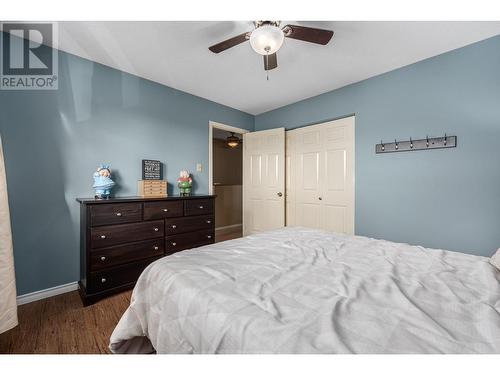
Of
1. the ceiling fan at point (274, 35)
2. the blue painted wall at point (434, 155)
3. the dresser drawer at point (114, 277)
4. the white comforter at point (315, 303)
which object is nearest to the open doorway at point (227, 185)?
the dresser drawer at point (114, 277)

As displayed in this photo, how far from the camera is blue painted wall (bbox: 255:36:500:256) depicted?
203cm

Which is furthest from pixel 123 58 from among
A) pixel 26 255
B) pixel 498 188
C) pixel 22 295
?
pixel 498 188

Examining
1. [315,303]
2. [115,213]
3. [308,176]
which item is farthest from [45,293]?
[308,176]

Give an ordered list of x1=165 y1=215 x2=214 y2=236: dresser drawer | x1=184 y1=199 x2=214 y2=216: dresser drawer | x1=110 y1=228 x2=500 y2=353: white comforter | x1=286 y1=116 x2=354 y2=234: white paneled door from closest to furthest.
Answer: x1=110 y1=228 x2=500 y2=353: white comforter
x1=165 y1=215 x2=214 y2=236: dresser drawer
x1=184 y1=199 x2=214 y2=216: dresser drawer
x1=286 y1=116 x2=354 y2=234: white paneled door

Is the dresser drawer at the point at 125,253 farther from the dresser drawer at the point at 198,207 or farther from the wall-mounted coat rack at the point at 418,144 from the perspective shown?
the wall-mounted coat rack at the point at 418,144

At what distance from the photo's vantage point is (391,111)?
262cm

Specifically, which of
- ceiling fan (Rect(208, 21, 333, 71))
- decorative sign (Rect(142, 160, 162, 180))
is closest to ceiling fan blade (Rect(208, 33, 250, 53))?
ceiling fan (Rect(208, 21, 333, 71))

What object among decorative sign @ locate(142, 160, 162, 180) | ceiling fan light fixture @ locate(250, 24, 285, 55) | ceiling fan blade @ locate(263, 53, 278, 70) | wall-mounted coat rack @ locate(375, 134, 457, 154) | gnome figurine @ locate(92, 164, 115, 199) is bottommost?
gnome figurine @ locate(92, 164, 115, 199)

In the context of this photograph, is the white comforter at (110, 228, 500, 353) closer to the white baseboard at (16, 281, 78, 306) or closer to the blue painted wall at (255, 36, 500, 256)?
the blue painted wall at (255, 36, 500, 256)

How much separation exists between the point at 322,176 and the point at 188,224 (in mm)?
2018

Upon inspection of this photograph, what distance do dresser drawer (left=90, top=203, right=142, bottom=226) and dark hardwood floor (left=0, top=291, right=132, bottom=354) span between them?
753 mm

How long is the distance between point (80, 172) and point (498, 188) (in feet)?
13.3

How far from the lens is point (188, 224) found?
2682 millimetres

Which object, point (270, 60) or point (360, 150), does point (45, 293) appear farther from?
point (360, 150)
